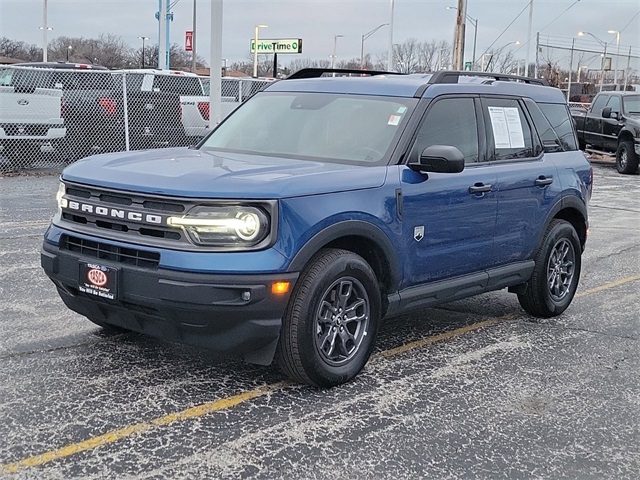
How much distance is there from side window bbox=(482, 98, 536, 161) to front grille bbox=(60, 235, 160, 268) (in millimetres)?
2781

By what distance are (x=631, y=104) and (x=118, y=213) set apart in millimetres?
19851

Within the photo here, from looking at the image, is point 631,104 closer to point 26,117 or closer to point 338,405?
point 26,117

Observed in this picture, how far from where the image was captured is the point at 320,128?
5.54 meters

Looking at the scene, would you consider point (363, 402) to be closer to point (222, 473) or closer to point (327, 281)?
point (327, 281)

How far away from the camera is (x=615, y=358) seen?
565 cm

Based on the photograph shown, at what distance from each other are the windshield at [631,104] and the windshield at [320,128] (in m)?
17.7

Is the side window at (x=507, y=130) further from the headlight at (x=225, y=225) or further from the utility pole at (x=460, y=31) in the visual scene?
the utility pole at (x=460, y=31)

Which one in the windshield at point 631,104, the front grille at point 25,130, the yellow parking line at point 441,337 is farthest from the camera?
the windshield at point 631,104

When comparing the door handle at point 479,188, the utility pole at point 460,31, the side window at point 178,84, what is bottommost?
the door handle at point 479,188

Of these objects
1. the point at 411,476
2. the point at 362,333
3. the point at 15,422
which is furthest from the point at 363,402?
the point at 15,422

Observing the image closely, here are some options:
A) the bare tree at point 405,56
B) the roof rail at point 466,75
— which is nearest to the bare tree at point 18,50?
the bare tree at point 405,56

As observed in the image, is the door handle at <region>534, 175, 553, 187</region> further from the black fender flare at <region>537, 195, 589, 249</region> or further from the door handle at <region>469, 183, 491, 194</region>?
the door handle at <region>469, 183, 491, 194</region>

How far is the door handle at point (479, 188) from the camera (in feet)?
18.3

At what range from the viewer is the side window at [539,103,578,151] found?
266 inches
